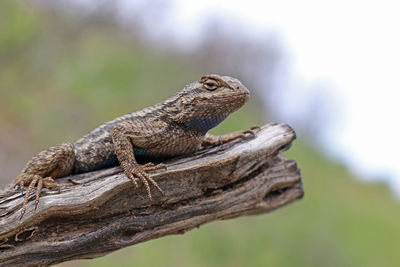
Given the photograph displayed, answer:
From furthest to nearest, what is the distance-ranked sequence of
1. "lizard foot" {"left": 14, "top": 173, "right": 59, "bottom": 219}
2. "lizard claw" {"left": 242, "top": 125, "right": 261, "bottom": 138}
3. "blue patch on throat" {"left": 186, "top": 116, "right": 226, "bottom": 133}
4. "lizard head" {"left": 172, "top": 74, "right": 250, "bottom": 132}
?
"lizard claw" {"left": 242, "top": 125, "right": 261, "bottom": 138} < "blue patch on throat" {"left": 186, "top": 116, "right": 226, "bottom": 133} < "lizard head" {"left": 172, "top": 74, "right": 250, "bottom": 132} < "lizard foot" {"left": 14, "top": 173, "right": 59, "bottom": 219}

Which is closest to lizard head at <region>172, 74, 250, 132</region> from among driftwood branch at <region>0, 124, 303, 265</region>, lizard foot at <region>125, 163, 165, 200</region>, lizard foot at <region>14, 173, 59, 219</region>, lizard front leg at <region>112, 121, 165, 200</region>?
driftwood branch at <region>0, 124, 303, 265</region>

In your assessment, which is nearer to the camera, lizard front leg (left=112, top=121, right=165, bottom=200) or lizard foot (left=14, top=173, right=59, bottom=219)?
lizard foot (left=14, top=173, right=59, bottom=219)

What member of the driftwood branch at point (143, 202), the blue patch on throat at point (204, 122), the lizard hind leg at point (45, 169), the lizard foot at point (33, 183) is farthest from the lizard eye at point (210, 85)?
the lizard foot at point (33, 183)

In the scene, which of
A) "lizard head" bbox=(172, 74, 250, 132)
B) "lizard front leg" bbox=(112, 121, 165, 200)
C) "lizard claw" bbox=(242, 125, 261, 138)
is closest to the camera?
"lizard front leg" bbox=(112, 121, 165, 200)

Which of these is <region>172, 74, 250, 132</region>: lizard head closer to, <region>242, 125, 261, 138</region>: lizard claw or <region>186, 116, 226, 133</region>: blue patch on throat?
<region>186, 116, 226, 133</region>: blue patch on throat

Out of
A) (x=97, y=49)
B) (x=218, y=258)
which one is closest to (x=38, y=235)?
(x=218, y=258)

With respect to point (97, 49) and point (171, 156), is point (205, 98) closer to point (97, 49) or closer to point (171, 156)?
point (171, 156)

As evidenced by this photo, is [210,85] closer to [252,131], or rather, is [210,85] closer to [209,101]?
[209,101]
